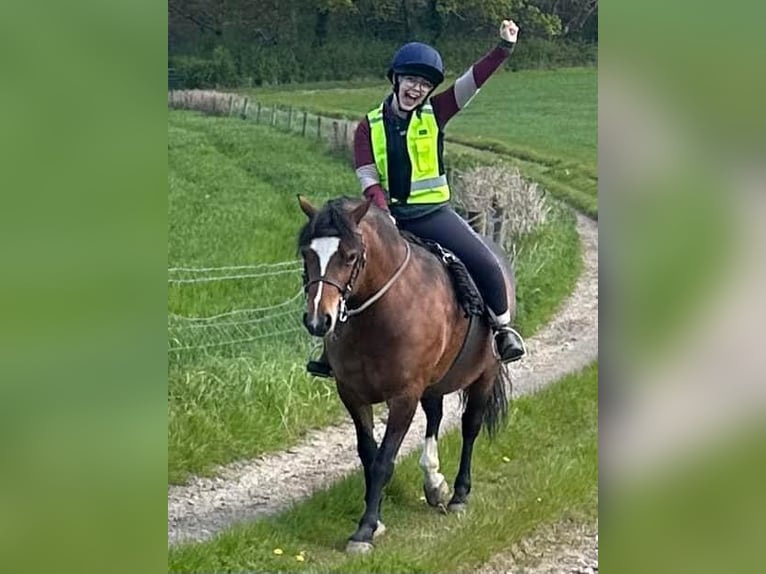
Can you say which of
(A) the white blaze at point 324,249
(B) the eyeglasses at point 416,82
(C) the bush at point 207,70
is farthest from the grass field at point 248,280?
(A) the white blaze at point 324,249

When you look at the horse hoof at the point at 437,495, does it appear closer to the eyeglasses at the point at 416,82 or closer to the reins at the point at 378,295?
the reins at the point at 378,295

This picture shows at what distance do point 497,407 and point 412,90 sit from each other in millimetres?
1224

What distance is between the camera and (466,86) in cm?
334

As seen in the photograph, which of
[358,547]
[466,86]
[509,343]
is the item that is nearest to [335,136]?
[466,86]

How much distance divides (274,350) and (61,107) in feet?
5.39

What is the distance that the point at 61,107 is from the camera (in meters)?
2.48

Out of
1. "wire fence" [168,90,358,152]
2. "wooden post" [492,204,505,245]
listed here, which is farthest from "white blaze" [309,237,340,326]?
"wooden post" [492,204,505,245]

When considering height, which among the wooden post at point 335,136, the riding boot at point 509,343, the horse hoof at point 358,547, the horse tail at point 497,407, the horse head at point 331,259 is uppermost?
the wooden post at point 335,136

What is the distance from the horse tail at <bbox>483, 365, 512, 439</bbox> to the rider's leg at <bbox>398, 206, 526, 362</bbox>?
0.17 meters

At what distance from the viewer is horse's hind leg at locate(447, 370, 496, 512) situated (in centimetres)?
358

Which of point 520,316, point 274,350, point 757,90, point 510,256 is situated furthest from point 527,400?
point 757,90

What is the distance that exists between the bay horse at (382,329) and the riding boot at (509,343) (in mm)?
52

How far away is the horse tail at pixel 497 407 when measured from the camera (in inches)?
146

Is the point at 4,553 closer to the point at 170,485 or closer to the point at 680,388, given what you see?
the point at 170,485
